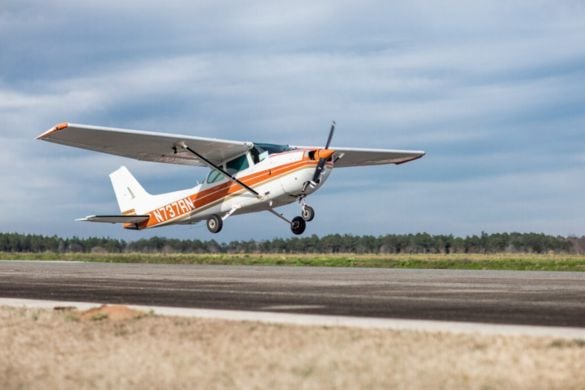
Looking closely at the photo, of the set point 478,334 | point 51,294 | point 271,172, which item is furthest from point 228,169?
point 478,334

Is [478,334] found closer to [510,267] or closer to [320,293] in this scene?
[320,293]

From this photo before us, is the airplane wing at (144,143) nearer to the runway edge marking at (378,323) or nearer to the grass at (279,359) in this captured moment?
the runway edge marking at (378,323)

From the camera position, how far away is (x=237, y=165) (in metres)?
36.5

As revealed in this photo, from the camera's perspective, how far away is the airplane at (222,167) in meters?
32.5

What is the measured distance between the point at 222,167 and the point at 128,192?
1026cm

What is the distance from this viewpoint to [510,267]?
116ft

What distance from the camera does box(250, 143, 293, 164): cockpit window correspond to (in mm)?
34781

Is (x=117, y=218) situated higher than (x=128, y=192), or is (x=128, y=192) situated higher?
(x=128, y=192)

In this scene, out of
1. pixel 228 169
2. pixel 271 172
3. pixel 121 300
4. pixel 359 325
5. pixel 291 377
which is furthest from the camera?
pixel 228 169

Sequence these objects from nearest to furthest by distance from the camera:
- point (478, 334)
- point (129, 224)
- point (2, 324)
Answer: point (478, 334), point (2, 324), point (129, 224)

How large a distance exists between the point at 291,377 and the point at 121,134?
2809 cm

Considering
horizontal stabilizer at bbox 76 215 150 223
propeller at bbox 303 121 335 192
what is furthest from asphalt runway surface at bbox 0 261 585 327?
horizontal stabilizer at bbox 76 215 150 223

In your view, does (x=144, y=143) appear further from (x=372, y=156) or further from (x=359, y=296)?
(x=359, y=296)

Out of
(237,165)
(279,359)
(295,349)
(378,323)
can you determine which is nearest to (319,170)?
(237,165)
